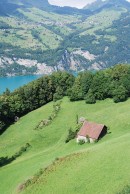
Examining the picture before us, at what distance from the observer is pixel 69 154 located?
65.3 meters

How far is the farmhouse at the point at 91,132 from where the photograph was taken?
7556 cm

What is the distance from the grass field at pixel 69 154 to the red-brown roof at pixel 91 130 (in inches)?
69.9

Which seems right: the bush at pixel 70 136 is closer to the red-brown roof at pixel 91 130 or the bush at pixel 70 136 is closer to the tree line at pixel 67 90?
the red-brown roof at pixel 91 130

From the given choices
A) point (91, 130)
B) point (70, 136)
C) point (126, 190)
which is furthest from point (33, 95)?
point (126, 190)

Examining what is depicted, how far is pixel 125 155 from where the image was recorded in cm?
5372

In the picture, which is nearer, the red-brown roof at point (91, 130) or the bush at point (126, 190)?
the bush at point (126, 190)

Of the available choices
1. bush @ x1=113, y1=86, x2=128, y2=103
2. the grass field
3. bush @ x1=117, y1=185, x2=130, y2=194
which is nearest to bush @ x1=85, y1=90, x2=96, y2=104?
the grass field

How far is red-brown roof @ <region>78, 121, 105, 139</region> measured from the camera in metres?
75.8

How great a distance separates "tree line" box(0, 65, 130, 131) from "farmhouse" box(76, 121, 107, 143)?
1099 inches

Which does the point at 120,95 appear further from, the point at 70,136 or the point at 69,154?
the point at 69,154

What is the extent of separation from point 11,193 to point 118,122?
34308 millimetres

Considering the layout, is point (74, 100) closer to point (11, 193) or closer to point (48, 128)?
point (48, 128)

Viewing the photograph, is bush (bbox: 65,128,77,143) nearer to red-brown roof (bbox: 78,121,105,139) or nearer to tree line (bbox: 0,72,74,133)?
red-brown roof (bbox: 78,121,105,139)

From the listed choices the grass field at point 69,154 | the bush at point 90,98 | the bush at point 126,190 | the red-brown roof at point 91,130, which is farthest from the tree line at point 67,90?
the bush at point 126,190
